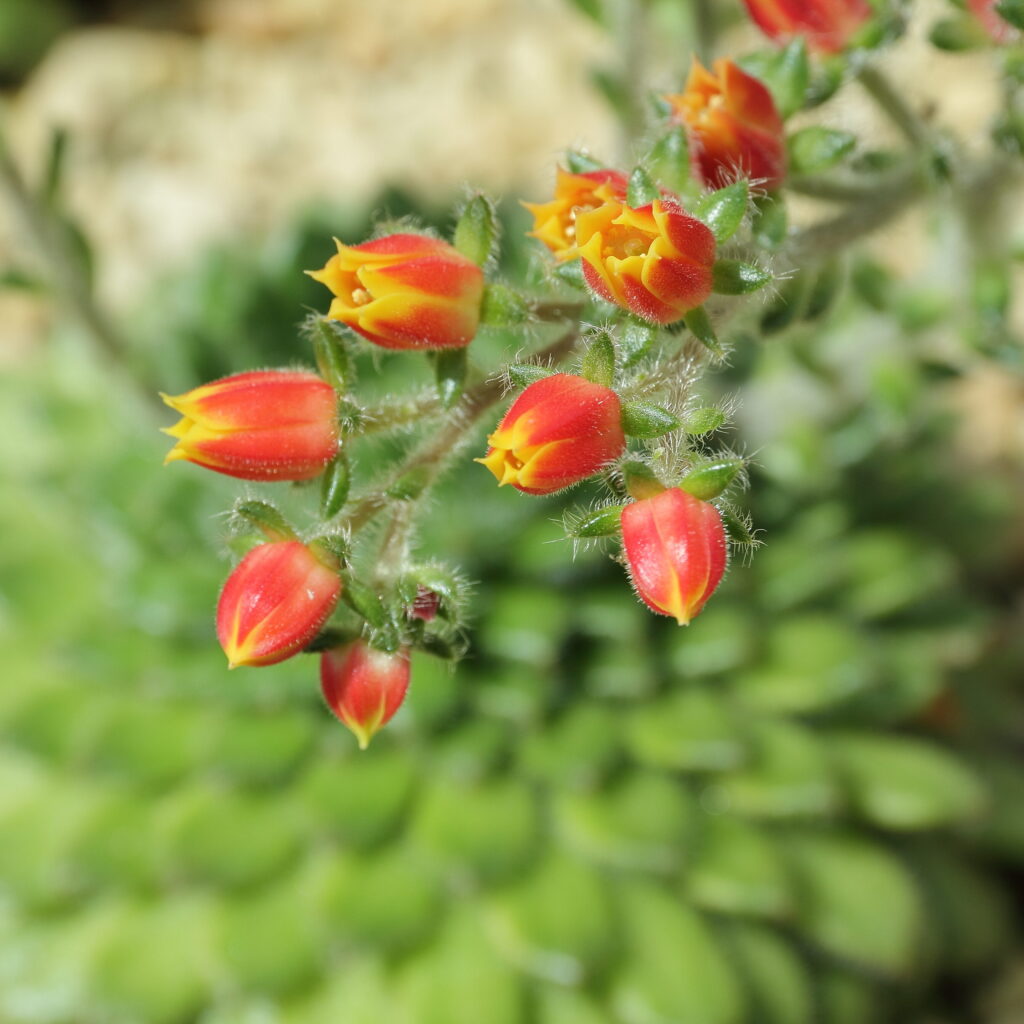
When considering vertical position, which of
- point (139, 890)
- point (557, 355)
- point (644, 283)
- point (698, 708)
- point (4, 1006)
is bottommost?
point (4, 1006)

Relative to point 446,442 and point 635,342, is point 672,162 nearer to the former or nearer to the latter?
point 635,342

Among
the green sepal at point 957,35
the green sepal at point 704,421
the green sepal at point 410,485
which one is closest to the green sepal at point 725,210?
the green sepal at point 704,421

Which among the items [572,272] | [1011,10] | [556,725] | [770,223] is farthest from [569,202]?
[556,725]

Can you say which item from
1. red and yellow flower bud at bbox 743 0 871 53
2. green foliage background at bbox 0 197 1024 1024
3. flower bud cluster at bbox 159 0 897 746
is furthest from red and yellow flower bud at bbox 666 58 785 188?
green foliage background at bbox 0 197 1024 1024

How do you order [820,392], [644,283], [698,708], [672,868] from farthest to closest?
[820,392] < [698,708] < [672,868] < [644,283]

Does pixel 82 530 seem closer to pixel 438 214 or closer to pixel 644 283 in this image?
pixel 438 214

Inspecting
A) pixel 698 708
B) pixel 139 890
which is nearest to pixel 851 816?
pixel 698 708
